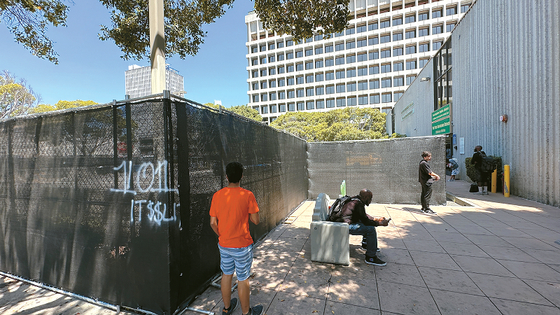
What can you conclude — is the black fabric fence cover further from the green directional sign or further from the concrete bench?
the green directional sign

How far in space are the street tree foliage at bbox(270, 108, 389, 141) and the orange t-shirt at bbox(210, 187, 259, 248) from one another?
32.7 metres

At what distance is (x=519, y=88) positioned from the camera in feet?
28.3

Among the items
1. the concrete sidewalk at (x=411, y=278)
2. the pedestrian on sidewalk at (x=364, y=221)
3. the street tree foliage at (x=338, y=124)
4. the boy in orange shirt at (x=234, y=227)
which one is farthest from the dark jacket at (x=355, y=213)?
the street tree foliage at (x=338, y=124)

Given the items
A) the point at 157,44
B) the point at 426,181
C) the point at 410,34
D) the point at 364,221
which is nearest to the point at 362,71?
the point at 410,34

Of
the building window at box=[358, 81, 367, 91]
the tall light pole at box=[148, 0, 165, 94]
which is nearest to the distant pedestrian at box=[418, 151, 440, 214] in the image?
the tall light pole at box=[148, 0, 165, 94]

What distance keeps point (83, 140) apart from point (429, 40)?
2615 inches

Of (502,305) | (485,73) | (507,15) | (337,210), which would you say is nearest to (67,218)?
(337,210)

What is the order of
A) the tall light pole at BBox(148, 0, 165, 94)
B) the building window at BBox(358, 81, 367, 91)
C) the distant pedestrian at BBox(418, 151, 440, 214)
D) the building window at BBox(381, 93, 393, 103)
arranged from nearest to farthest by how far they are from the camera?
the tall light pole at BBox(148, 0, 165, 94), the distant pedestrian at BBox(418, 151, 440, 214), the building window at BBox(381, 93, 393, 103), the building window at BBox(358, 81, 367, 91)

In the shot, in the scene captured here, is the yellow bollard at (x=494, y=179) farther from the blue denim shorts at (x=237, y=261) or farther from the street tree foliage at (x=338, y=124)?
the street tree foliage at (x=338, y=124)

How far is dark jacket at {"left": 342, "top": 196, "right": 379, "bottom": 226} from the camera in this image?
391cm

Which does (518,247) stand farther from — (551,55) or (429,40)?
(429,40)

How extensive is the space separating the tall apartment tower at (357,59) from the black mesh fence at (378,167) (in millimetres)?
54187

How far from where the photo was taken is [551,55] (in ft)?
23.7

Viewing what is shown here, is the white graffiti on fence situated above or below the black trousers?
above
